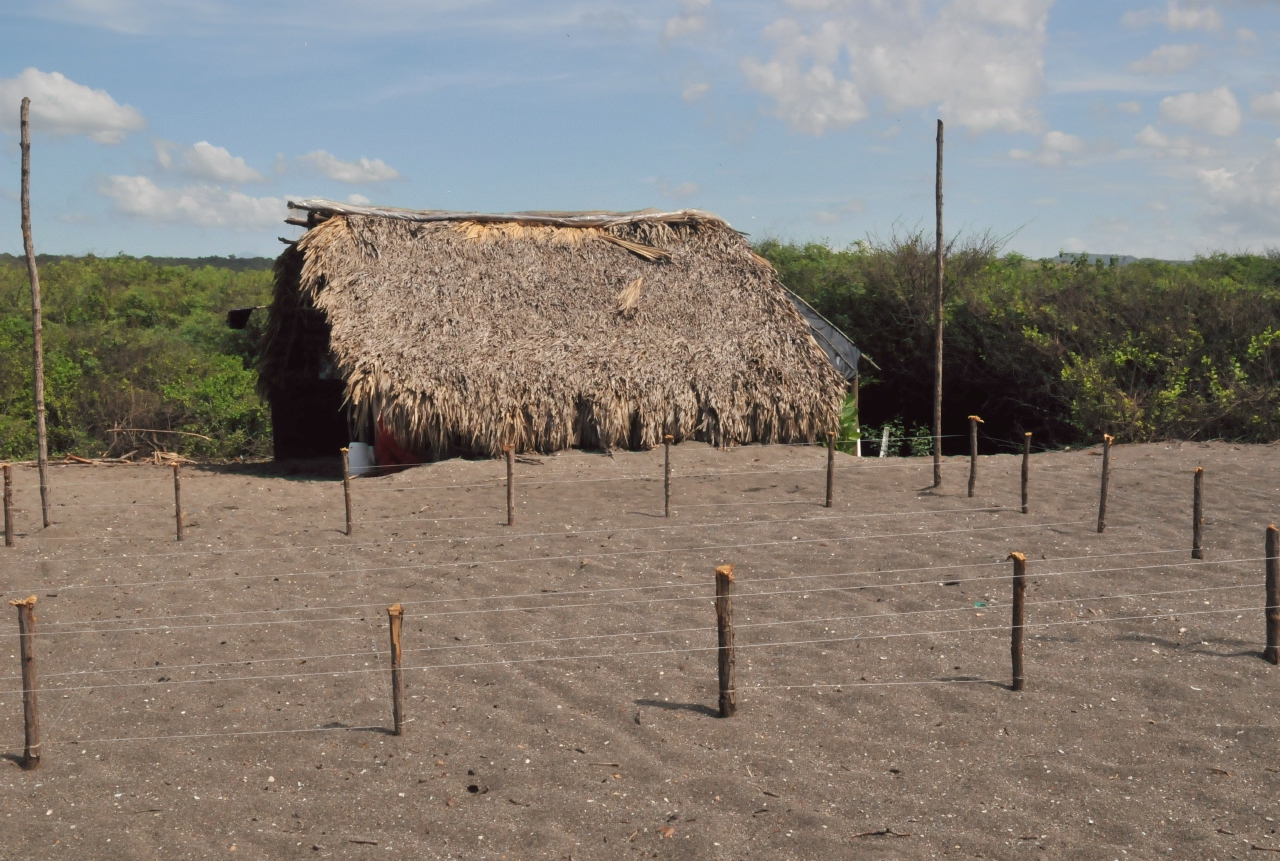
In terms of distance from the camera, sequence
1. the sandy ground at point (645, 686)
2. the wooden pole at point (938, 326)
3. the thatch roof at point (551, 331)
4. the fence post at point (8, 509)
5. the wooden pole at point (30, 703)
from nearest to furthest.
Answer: the sandy ground at point (645, 686)
the wooden pole at point (30, 703)
the fence post at point (8, 509)
the wooden pole at point (938, 326)
the thatch roof at point (551, 331)

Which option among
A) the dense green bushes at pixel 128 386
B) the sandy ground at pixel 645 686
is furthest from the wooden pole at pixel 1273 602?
the dense green bushes at pixel 128 386

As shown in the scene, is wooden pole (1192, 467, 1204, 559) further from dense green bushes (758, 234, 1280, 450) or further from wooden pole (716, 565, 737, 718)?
dense green bushes (758, 234, 1280, 450)

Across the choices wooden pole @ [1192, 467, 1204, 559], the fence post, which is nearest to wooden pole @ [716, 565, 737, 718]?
wooden pole @ [1192, 467, 1204, 559]

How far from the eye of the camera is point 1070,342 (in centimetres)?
1443

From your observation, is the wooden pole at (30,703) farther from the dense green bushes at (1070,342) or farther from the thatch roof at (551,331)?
the dense green bushes at (1070,342)

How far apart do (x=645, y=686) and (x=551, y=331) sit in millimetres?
7474

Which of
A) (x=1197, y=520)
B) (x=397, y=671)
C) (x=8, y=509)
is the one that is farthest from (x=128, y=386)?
(x=1197, y=520)

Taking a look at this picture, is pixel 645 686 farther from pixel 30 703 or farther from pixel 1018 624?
pixel 30 703

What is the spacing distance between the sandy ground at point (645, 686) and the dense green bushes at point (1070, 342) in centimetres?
421

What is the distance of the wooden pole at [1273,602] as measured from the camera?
556cm

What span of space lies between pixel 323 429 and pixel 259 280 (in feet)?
67.4

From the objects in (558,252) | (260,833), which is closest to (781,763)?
(260,833)

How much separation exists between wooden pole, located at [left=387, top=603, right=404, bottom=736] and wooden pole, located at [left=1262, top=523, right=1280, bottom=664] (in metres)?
4.48

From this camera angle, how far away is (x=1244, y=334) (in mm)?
13609
